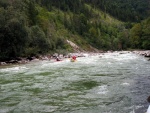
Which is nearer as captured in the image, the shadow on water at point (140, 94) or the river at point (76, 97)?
the shadow on water at point (140, 94)

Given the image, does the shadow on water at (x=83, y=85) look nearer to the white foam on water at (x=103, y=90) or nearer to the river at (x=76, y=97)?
the river at (x=76, y=97)

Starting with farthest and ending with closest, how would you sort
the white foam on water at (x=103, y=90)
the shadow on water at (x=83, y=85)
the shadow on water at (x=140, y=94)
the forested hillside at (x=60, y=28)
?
the forested hillside at (x=60, y=28) < the shadow on water at (x=83, y=85) < the white foam on water at (x=103, y=90) < the shadow on water at (x=140, y=94)

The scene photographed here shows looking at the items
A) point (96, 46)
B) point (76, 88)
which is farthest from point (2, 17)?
point (96, 46)

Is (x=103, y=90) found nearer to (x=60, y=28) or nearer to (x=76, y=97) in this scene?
(x=76, y=97)

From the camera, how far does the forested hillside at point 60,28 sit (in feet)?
132

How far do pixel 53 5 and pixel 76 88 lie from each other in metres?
120

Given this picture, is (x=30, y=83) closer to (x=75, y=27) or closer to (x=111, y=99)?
(x=111, y=99)


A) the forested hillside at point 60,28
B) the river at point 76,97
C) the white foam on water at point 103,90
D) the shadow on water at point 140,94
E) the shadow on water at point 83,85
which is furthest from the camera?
the forested hillside at point 60,28

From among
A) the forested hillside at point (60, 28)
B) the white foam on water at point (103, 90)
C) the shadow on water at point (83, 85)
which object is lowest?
the forested hillside at point (60, 28)

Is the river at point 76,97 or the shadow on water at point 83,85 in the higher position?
the river at point 76,97

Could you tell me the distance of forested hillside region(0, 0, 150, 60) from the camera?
132ft

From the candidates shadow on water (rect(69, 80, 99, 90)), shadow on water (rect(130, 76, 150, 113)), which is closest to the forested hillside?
shadow on water (rect(69, 80, 99, 90))

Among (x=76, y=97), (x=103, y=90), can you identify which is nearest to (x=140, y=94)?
(x=103, y=90)

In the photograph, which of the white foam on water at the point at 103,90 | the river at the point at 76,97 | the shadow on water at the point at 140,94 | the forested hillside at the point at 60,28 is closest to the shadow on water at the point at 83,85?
the river at the point at 76,97
